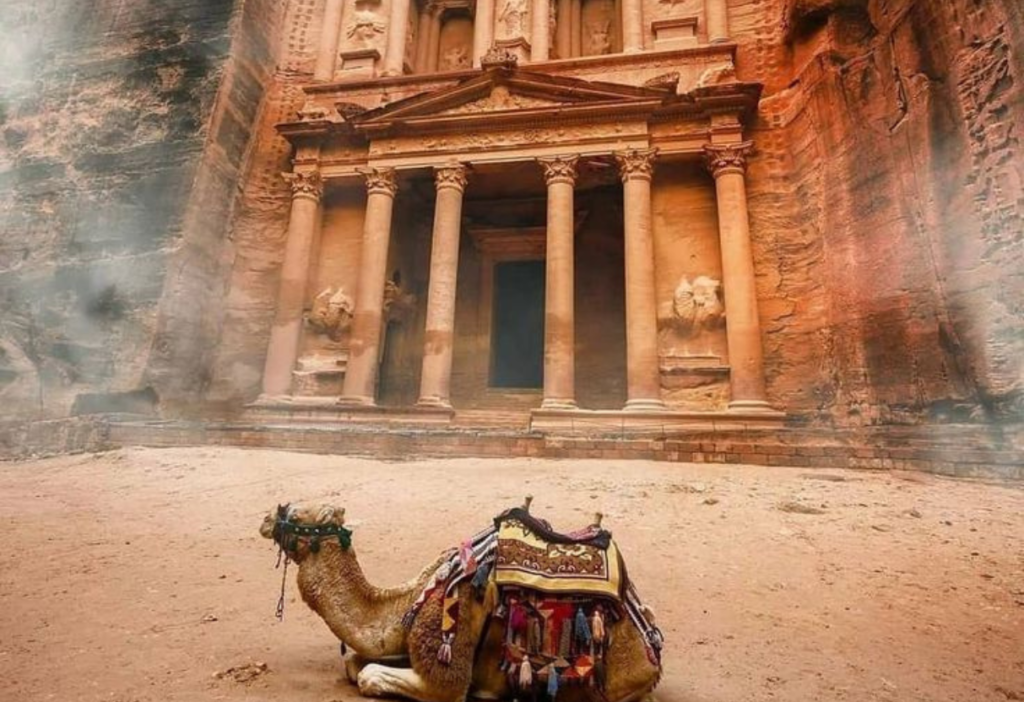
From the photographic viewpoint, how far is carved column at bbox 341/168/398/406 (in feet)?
40.8

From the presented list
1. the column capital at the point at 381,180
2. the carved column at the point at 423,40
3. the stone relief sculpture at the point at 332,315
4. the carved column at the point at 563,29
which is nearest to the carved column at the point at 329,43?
the carved column at the point at 423,40

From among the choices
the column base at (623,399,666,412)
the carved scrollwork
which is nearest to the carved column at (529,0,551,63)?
the carved scrollwork

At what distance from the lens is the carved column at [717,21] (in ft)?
47.9

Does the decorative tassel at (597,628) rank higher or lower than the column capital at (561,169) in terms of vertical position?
lower

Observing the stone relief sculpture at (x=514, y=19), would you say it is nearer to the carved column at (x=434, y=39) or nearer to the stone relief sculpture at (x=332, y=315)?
the carved column at (x=434, y=39)

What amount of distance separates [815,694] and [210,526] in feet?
16.3

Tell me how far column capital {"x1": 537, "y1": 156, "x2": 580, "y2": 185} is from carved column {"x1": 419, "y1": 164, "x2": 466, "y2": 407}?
214 cm

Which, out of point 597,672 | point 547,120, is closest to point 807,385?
point 547,120

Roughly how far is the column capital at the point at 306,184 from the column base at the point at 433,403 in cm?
656

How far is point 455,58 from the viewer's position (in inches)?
718

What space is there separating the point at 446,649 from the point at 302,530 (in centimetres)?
80

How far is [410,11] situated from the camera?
17.7 meters

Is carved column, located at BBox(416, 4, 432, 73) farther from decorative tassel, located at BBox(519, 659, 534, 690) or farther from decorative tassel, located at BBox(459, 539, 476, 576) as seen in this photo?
decorative tassel, located at BBox(519, 659, 534, 690)

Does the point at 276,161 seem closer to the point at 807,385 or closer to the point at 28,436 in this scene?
the point at 28,436
